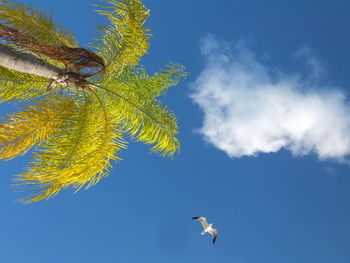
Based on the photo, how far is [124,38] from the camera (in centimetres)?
897

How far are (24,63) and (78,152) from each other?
7.76ft

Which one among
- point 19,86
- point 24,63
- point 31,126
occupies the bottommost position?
point 31,126

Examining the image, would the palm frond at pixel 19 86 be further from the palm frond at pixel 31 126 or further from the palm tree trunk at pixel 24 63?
the palm tree trunk at pixel 24 63

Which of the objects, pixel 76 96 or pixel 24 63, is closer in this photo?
pixel 24 63

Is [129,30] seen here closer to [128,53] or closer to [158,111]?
[128,53]

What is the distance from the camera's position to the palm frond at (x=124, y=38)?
8.55m

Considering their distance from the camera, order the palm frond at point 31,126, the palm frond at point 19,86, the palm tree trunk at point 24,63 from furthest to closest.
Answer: the palm frond at point 19,86 → the palm frond at point 31,126 → the palm tree trunk at point 24,63

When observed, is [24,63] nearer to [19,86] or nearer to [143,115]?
[19,86]

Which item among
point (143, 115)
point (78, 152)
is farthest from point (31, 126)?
point (143, 115)

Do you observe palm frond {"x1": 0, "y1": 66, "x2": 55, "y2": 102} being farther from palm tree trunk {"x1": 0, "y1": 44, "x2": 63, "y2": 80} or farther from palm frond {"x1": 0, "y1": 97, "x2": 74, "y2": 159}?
palm tree trunk {"x1": 0, "y1": 44, "x2": 63, "y2": 80}

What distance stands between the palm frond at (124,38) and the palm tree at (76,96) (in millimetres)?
23

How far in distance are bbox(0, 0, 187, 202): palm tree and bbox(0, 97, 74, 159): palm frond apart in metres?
0.02

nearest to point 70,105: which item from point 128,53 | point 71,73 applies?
point 71,73

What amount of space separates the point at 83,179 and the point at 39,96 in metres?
3.18
